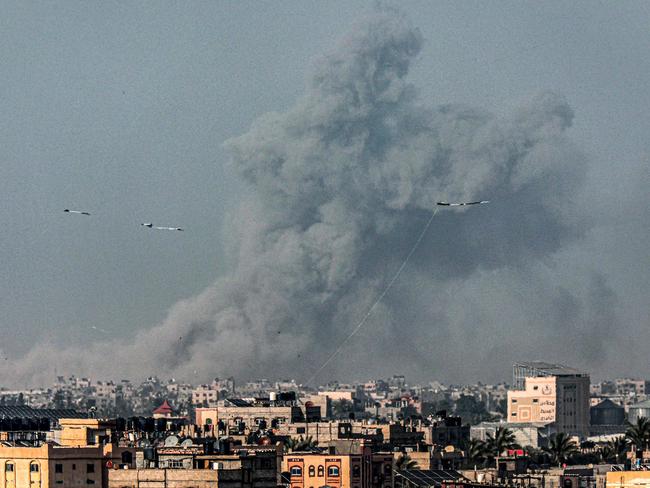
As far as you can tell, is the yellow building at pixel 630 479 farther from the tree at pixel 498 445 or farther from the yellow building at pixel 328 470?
the tree at pixel 498 445

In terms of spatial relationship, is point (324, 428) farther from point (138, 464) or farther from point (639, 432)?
point (138, 464)

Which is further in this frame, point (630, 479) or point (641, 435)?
point (641, 435)

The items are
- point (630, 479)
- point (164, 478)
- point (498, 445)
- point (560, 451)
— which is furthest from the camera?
point (560, 451)

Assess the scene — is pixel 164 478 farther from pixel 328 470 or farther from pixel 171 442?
pixel 328 470

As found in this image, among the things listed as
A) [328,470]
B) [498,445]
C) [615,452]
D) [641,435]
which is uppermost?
[641,435]

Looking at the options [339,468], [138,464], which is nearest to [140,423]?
[339,468]

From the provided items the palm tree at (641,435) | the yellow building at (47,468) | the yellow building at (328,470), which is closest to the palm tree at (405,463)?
the yellow building at (328,470)

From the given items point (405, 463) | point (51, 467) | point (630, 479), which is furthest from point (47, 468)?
point (405, 463)

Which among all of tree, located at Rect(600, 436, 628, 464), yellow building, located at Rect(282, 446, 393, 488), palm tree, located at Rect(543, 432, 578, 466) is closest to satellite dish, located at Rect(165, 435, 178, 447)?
yellow building, located at Rect(282, 446, 393, 488)
